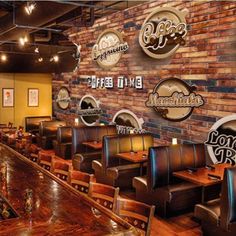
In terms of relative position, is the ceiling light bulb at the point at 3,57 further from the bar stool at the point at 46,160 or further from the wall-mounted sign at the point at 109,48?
the bar stool at the point at 46,160

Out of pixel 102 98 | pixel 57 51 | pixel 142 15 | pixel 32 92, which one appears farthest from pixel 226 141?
pixel 32 92

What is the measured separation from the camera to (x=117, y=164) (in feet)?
20.9

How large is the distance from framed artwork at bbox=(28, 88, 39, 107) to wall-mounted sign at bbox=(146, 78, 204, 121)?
7.16 metres

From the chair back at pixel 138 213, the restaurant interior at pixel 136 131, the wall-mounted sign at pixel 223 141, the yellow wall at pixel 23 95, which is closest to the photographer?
the chair back at pixel 138 213

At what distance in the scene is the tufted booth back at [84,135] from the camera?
757 centimetres

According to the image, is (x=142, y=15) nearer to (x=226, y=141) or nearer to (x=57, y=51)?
(x=226, y=141)

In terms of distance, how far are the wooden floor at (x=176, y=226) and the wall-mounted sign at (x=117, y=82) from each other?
132 inches

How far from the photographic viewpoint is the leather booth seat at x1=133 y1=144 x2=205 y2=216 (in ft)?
16.0

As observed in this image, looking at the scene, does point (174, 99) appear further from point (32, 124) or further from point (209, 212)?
point (32, 124)

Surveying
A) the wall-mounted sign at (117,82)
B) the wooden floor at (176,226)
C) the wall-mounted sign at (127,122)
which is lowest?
the wooden floor at (176,226)

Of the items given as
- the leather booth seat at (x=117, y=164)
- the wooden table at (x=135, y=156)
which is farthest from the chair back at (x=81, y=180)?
the leather booth seat at (x=117, y=164)

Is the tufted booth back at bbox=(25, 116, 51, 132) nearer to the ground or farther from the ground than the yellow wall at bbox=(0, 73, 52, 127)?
nearer to the ground

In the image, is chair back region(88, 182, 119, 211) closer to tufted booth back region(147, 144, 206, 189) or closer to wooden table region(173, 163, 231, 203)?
wooden table region(173, 163, 231, 203)

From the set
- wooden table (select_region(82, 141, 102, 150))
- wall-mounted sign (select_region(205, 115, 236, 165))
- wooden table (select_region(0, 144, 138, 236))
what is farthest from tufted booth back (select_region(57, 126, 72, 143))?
wooden table (select_region(0, 144, 138, 236))
